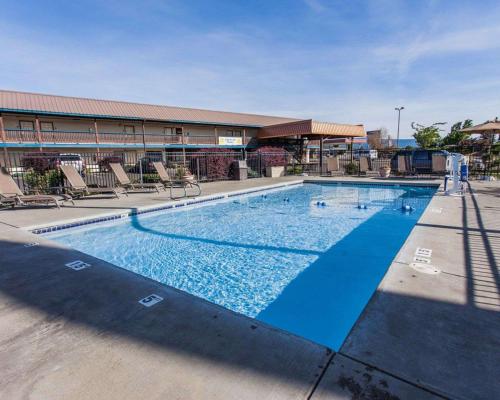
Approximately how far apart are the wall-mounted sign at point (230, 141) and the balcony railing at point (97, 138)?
0.67 m

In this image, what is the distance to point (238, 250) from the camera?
18.3 feet

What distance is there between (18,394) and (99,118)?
25845mm

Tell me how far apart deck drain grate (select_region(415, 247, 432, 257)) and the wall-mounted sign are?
26509mm

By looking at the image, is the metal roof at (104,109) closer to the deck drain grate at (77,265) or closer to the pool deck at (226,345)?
the deck drain grate at (77,265)

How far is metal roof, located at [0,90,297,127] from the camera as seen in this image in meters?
20.8

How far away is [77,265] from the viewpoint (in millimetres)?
3598

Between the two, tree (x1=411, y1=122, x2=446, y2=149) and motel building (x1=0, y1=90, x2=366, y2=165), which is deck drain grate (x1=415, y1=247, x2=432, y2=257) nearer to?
motel building (x1=0, y1=90, x2=366, y2=165)

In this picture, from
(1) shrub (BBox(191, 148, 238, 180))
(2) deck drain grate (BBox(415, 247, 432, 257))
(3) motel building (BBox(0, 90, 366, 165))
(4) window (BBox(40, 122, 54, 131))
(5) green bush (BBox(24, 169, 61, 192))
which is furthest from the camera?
(4) window (BBox(40, 122, 54, 131))

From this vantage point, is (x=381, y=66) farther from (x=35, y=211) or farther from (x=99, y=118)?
(x=99, y=118)

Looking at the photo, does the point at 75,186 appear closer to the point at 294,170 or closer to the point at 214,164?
the point at 214,164

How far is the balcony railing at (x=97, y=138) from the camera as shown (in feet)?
67.5

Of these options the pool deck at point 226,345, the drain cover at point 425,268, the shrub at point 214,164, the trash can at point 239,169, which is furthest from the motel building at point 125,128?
the drain cover at point 425,268

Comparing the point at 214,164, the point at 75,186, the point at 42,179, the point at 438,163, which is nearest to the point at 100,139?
the point at 214,164

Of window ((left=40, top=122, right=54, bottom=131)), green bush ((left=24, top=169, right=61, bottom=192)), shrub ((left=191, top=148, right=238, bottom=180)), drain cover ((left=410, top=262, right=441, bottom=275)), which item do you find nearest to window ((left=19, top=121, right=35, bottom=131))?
window ((left=40, top=122, right=54, bottom=131))
